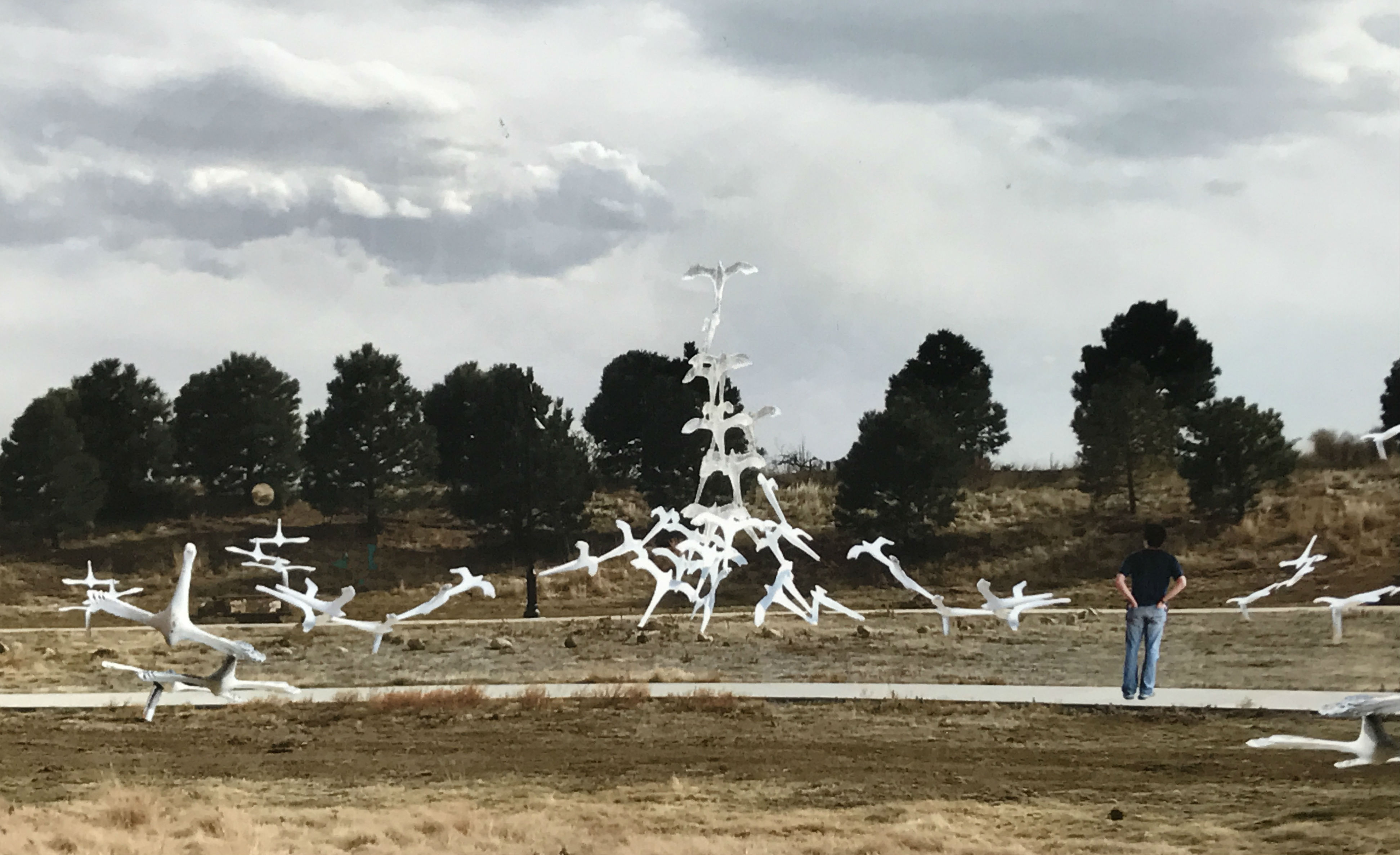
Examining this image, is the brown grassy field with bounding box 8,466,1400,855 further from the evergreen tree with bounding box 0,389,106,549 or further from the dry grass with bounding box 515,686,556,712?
the evergreen tree with bounding box 0,389,106,549

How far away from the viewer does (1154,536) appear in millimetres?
10000

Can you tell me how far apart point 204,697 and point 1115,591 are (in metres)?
18.7

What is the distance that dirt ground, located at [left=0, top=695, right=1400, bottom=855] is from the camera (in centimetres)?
1016

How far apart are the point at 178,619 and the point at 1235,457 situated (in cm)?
2794

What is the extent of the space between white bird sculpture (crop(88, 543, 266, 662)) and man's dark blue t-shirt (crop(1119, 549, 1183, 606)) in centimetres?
634

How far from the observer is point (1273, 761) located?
12.7m

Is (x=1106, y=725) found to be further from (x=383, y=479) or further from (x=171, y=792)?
(x=383, y=479)

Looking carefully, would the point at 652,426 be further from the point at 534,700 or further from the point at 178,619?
Result: the point at 178,619

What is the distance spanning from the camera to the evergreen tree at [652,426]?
109 ft

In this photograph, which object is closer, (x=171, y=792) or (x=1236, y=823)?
(x=1236, y=823)

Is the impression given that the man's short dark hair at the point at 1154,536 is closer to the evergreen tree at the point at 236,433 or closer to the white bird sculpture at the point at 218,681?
the white bird sculpture at the point at 218,681

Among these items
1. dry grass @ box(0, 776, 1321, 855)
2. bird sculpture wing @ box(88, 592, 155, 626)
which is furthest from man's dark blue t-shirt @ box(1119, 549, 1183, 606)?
bird sculpture wing @ box(88, 592, 155, 626)


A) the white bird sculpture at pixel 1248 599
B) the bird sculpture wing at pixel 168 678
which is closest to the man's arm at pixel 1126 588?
the bird sculpture wing at pixel 168 678

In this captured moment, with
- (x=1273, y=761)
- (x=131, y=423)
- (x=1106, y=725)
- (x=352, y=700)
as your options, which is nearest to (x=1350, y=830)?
(x=1273, y=761)
